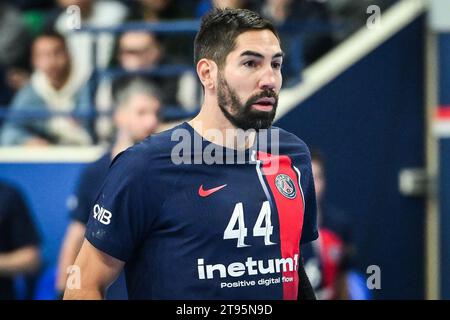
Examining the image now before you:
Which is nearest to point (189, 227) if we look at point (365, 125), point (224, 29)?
point (224, 29)

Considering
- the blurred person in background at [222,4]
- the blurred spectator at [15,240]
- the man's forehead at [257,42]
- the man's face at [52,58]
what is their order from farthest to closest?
the man's face at [52,58] < the blurred person in background at [222,4] < the blurred spectator at [15,240] < the man's forehead at [257,42]

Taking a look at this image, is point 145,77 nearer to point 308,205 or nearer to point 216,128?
point 308,205

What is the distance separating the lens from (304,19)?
27.1ft

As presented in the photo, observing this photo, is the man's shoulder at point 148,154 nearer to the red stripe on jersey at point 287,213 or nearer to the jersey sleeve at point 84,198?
the red stripe on jersey at point 287,213

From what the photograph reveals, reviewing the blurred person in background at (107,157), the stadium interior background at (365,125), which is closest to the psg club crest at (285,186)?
the blurred person in background at (107,157)

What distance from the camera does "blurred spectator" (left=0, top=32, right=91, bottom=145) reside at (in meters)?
8.21

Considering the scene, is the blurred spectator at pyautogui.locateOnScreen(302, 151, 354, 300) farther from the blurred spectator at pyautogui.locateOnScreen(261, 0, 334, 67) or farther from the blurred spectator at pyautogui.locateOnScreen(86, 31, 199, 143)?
the blurred spectator at pyautogui.locateOnScreen(86, 31, 199, 143)

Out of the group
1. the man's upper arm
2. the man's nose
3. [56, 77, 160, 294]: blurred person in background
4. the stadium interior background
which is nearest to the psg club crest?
the man's nose

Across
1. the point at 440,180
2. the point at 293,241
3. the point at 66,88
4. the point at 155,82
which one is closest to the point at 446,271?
the point at 440,180

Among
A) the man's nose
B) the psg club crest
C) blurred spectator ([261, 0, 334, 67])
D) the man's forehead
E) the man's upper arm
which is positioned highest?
blurred spectator ([261, 0, 334, 67])

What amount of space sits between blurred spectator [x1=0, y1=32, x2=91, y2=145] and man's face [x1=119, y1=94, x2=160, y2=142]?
1510 mm

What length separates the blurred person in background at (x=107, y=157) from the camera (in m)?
6.54

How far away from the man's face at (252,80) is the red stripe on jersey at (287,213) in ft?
0.80

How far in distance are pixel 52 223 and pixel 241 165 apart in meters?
4.13
